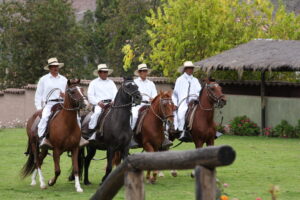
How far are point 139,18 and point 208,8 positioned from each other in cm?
1443

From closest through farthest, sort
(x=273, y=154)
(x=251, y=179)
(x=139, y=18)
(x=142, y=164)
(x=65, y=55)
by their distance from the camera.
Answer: (x=142, y=164) < (x=251, y=179) < (x=273, y=154) < (x=65, y=55) < (x=139, y=18)

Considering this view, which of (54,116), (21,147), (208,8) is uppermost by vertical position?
(208,8)

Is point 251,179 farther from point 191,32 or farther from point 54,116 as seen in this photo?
point 191,32

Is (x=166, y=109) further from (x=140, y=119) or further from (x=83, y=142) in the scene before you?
(x=83, y=142)

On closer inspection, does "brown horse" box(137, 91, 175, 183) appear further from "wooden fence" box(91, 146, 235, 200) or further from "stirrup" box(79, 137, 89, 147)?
"wooden fence" box(91, 146, 235, 200)

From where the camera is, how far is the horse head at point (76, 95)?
14.3 m

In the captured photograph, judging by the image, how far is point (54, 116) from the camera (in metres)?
15.0

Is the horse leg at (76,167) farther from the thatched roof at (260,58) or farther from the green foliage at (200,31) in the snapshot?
the green foliage at (200,31)

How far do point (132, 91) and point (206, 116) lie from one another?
2536 mm

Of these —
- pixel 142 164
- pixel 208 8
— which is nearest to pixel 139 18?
pixel 208 8

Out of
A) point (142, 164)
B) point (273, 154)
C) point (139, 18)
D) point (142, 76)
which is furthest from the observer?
point (139, 18)

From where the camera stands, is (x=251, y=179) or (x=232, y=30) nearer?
(x=251, y=179)

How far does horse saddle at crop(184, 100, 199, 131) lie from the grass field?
3.44 feet

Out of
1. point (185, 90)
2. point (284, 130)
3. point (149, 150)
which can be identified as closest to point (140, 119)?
point (149, 150)
